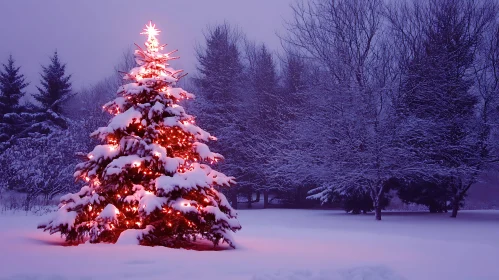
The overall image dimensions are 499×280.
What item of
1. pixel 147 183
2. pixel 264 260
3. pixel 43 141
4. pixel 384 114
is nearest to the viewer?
pixel 264 260

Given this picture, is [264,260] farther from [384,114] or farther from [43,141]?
[43,141]

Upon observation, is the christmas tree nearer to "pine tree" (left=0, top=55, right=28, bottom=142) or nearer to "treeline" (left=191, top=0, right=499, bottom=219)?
"treeline" (left=191, top=0, right=499, bottom=219)

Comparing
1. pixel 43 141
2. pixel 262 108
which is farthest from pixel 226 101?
pixel 43 141

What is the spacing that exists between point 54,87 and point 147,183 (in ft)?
102

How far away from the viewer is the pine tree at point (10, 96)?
37.0 meters

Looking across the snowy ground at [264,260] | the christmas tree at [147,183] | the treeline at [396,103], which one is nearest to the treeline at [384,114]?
the treeline at [396,103]

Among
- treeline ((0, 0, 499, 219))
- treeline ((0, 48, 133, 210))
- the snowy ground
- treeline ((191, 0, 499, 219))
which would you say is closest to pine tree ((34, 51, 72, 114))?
treeline ((0, 48, 133, 210))

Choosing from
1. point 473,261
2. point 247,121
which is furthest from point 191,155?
point 247,121

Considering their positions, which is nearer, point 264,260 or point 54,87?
point 264,260

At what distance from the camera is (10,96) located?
3844 centimetres

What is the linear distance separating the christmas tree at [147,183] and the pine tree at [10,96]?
30.6m

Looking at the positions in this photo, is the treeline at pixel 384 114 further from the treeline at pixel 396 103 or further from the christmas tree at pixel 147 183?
the christmas tree at pixel 147 183

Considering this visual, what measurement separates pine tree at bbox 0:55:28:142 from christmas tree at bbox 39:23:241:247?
30.6 metres

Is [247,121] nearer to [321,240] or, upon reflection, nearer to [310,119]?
[310,119]
